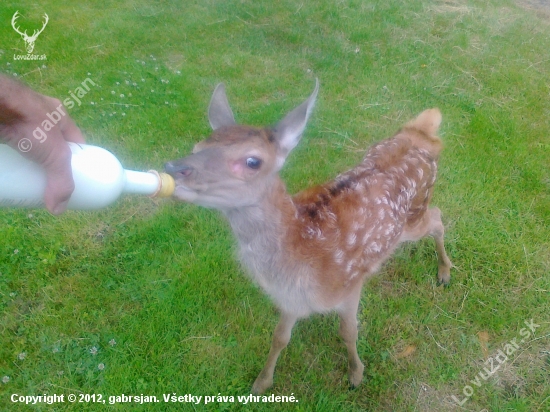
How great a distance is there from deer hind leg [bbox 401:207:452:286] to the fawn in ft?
0.23

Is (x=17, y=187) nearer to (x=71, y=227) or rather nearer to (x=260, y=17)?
(x=71, y=227)

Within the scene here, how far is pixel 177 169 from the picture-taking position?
6.49 ft

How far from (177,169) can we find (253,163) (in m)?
0.36

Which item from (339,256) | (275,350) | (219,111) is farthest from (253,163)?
(275,350)

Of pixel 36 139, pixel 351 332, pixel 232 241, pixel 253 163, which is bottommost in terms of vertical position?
pixel 232 241

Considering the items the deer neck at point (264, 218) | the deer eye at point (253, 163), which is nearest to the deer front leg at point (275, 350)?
the deer neck at point (264, 218)

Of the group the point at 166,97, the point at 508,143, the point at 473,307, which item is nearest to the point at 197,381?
the point at 473,307

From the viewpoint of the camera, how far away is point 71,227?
360 centimetres

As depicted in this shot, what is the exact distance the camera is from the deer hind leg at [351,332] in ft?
8.79

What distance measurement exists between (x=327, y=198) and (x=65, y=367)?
1.99 metres

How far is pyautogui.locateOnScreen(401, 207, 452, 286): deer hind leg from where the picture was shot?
10.6ft

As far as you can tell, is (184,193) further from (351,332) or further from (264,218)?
(351,332)

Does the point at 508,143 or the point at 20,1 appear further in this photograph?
the point at 20,1

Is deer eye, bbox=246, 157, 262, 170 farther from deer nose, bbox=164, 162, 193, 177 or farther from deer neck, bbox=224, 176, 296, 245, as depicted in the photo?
deer nose, bbox=164, 162, 193, 177
